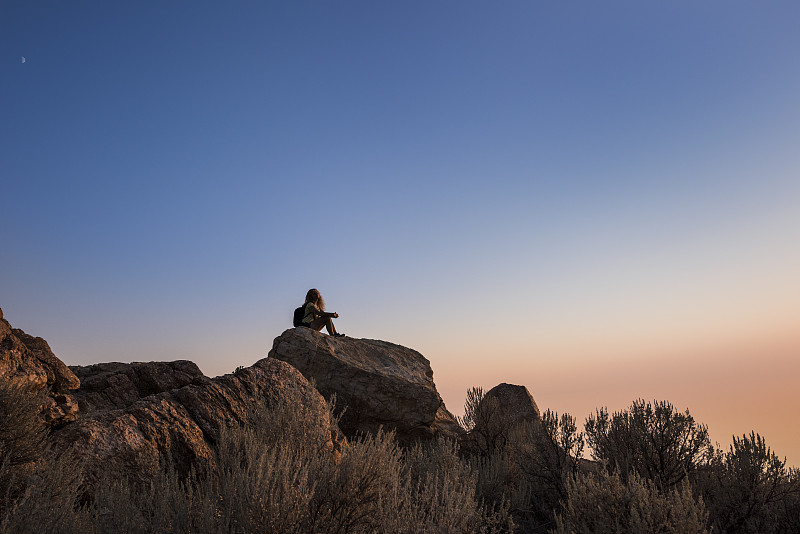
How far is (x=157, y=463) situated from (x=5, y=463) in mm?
1316

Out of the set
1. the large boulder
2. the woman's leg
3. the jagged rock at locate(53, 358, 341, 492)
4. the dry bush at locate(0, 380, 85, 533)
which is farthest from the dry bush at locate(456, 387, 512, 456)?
the dry bush at locate(0, 380, 85, 533)

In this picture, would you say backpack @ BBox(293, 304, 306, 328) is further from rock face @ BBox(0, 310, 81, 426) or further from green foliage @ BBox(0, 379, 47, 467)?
green foliage @ BBox(0, 379, 47, 467)

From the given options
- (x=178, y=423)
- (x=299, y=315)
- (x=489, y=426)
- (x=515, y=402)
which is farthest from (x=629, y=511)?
(x=515, y=402)

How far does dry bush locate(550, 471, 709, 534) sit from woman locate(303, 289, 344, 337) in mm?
6819

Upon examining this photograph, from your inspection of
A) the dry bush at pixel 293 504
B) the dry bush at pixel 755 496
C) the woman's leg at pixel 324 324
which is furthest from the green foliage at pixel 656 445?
the woman's leg at pixel 324 324

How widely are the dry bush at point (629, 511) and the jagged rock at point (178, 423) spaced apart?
2.79 metres

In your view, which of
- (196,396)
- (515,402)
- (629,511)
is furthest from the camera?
(515,402)

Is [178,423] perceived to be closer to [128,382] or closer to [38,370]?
[38,370]

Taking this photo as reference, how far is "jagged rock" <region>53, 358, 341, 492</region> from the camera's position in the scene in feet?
17.0

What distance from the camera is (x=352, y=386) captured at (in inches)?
384

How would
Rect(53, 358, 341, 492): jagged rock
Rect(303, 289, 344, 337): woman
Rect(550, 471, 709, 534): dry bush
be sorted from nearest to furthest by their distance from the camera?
1. Rect(550, 471, 709, 534): dry bush
2. Rect(53, 358, 341, 492): jagged rock
3. Rect(303, 289, 344, 337): woman

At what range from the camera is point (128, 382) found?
823 centimetres

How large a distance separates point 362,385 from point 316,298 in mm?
2855

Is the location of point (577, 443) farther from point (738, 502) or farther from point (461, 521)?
Result: point (461, 521)
